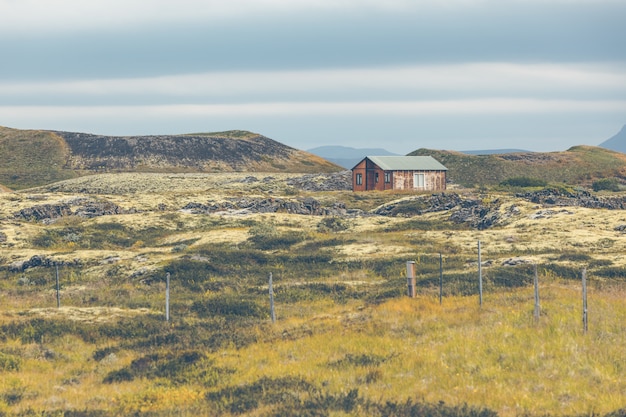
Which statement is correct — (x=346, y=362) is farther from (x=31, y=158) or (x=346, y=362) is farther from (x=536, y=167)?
(x=31, y=158)

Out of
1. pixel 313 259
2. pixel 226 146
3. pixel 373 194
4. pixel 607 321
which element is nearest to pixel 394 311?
pixel 607 321

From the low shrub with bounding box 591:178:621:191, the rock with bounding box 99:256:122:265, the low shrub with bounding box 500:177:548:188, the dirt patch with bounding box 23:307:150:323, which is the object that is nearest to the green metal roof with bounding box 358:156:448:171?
the low shrub with bounding box 500:177:548:188

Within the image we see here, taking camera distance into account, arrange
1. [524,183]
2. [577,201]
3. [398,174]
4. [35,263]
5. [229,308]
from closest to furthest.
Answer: [229,308]
[35,263]
[577,201]
[398,174]
[524,183]

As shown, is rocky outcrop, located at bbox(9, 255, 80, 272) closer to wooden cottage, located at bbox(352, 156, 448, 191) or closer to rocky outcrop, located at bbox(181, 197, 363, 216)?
rocky outcrop, located at bbox(181, 197, 363, 216)

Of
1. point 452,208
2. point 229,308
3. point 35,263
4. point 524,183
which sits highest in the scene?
point 524,183

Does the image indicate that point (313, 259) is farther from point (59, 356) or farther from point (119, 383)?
point (119, 383)

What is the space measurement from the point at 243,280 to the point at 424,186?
71421 millimetres

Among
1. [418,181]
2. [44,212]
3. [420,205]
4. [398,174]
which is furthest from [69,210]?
[418,181]

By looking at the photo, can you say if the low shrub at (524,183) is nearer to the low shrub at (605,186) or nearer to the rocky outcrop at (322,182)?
→ the low shrub at (605,186)

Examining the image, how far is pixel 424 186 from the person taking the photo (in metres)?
110

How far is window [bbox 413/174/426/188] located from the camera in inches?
4301

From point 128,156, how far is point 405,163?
84.9 metres

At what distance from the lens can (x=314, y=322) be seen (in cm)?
2755

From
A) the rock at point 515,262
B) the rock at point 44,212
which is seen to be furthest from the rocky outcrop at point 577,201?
the rock at point 44,212
